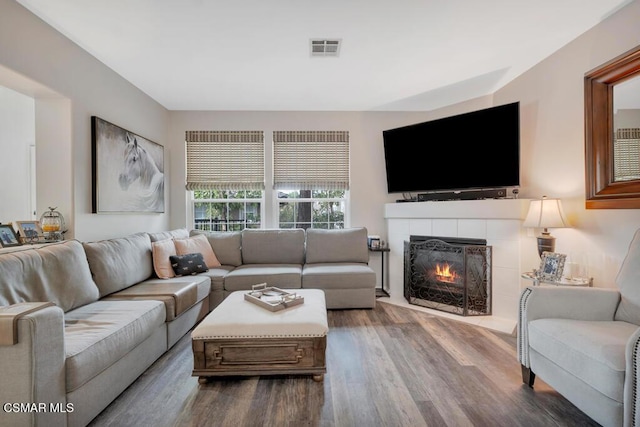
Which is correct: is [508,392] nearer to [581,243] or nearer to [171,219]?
[581,243]

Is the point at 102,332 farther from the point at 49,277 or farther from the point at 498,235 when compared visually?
the point at 498,235

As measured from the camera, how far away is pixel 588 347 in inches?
55.7

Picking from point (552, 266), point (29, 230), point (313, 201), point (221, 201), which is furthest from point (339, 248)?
point (29, 230)

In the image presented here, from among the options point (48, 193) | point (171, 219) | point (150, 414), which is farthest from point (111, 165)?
point (150, 414)

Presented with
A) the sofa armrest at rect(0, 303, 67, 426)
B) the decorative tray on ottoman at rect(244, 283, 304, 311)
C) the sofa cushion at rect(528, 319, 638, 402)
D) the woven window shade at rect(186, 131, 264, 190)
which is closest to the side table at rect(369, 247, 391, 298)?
the decorative tray on ottoman at rect(244, 283, 304, 311)

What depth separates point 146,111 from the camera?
3518mm

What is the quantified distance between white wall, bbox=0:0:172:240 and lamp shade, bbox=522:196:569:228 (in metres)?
4.06

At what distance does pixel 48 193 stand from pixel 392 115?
3.95m

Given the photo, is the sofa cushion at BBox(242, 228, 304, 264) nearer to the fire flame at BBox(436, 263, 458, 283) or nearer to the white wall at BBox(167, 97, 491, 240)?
the white wall at BBox(167, 97, 491, 240)

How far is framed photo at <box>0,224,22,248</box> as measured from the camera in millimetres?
1977

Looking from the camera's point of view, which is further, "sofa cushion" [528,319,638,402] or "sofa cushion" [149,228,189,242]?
"sofa cushion" [149,228,189,242]

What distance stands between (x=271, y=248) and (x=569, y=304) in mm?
2951

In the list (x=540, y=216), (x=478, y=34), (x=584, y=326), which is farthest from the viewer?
(x=540, y=216)

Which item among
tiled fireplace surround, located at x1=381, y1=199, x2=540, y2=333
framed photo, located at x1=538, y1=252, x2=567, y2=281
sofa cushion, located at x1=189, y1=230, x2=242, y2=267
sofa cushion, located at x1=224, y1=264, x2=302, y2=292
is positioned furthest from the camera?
sofa cushion, located at x1=189, y1=230, x2=242, y2=267
